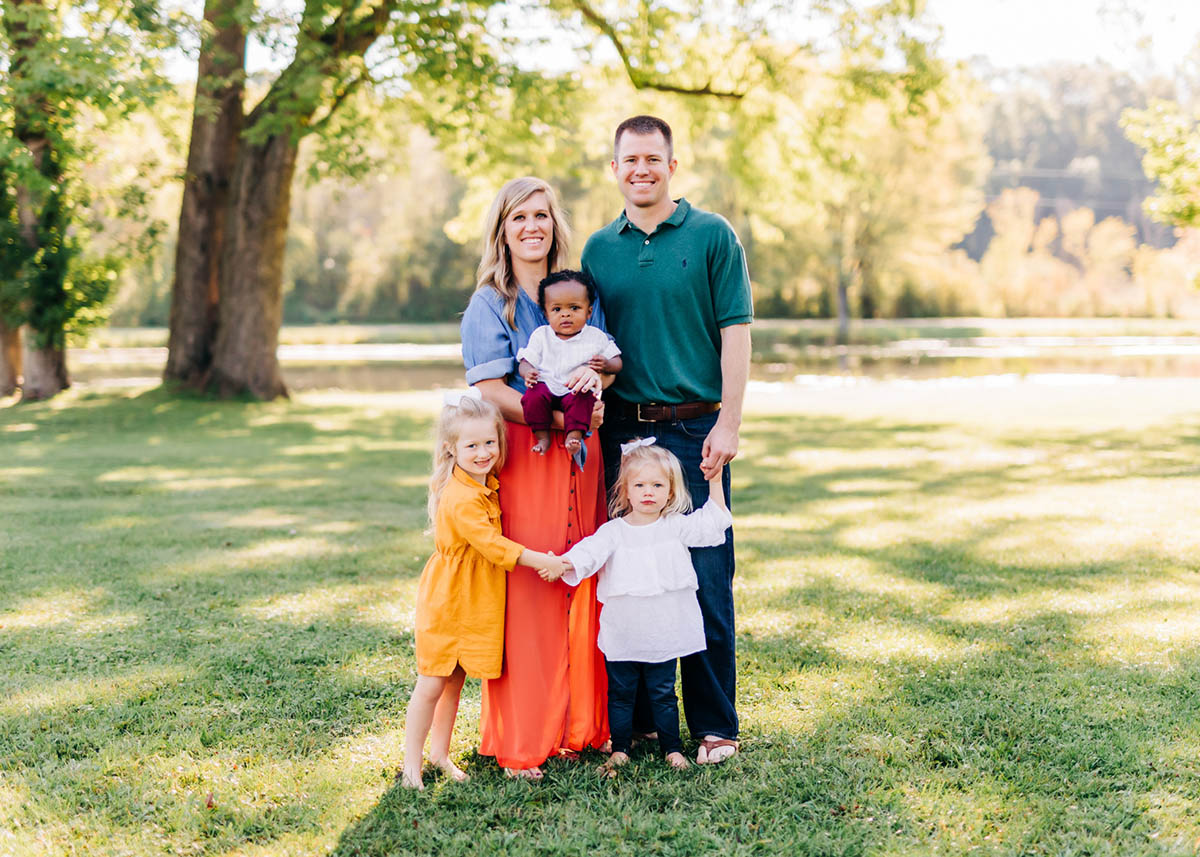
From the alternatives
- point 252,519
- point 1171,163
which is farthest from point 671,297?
point 1171,163

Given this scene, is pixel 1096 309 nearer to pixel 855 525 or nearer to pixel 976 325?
pixel 976 325

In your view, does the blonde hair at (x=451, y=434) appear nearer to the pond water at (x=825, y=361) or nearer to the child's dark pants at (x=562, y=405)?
the child's dark pants at (x=562, y=405)

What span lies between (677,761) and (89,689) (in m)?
2.52

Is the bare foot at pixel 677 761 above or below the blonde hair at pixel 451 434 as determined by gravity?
below

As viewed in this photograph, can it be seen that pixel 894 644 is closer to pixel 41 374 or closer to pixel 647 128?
pixel 647 128

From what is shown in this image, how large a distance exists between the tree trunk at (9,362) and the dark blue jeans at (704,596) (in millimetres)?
16419

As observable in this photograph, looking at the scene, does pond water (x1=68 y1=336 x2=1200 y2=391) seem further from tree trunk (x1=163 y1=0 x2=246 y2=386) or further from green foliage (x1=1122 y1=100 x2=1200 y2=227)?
green foliage (x1=1122 y1=100 x2=1200 y2=227)

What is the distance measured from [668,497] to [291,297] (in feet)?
172

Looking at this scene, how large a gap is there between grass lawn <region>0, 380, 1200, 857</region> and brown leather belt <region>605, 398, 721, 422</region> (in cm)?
121

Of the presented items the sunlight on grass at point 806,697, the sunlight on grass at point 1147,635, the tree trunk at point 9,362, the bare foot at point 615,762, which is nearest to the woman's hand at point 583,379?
the bare foot at point 615,762

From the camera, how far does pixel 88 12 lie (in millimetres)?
14508

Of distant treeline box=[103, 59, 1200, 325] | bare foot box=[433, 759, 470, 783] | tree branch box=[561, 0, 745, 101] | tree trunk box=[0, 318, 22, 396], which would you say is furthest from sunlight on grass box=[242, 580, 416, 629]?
distant treeline box=[103, 59, 1200, 325]

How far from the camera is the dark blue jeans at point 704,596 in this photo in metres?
3.70

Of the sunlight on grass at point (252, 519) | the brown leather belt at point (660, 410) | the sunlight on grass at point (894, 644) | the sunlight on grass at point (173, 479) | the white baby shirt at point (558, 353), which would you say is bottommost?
the sunlight on grass at point (252, 519)
